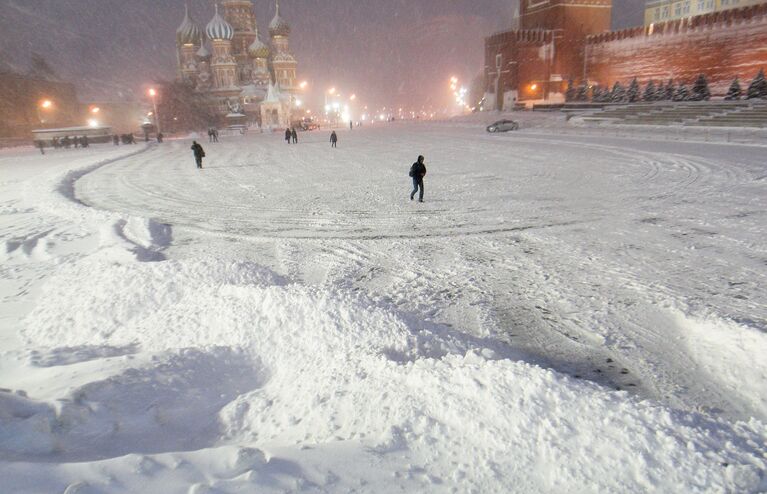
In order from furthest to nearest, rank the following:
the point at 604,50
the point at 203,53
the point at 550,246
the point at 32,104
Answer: the point at 203,53 → the point at 32,104 → the point at 604,50 → the point at 550,246

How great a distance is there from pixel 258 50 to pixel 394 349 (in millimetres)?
74690

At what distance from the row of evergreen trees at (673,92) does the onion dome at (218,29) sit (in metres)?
50.2

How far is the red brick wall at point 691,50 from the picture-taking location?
35.7m

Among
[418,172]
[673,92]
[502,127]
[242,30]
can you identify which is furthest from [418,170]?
[242,30]

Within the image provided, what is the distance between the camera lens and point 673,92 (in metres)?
36.5

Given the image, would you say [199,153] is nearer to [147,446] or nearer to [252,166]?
[252,166]

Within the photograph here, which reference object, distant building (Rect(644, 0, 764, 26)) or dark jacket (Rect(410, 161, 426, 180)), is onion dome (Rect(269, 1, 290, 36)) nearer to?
distant building (Rect(644, 0, 764, 26))

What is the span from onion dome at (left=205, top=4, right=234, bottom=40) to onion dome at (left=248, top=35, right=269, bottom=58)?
370 cm

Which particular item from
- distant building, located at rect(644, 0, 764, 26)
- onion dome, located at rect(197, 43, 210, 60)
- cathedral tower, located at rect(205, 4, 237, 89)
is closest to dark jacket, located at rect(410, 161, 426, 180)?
distant building, located at rect(644, 0, 764, 26)

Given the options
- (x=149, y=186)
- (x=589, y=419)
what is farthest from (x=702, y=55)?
(x=589, y=419)

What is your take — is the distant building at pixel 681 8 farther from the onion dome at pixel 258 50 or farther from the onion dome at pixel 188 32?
the onion dome at pixel 188 32

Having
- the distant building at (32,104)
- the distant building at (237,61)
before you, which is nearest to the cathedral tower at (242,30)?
the distant building at (237,61)

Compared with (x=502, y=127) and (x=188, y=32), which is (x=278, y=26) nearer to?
(x=188, y=32)

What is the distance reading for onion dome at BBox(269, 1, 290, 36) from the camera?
2805 inches
